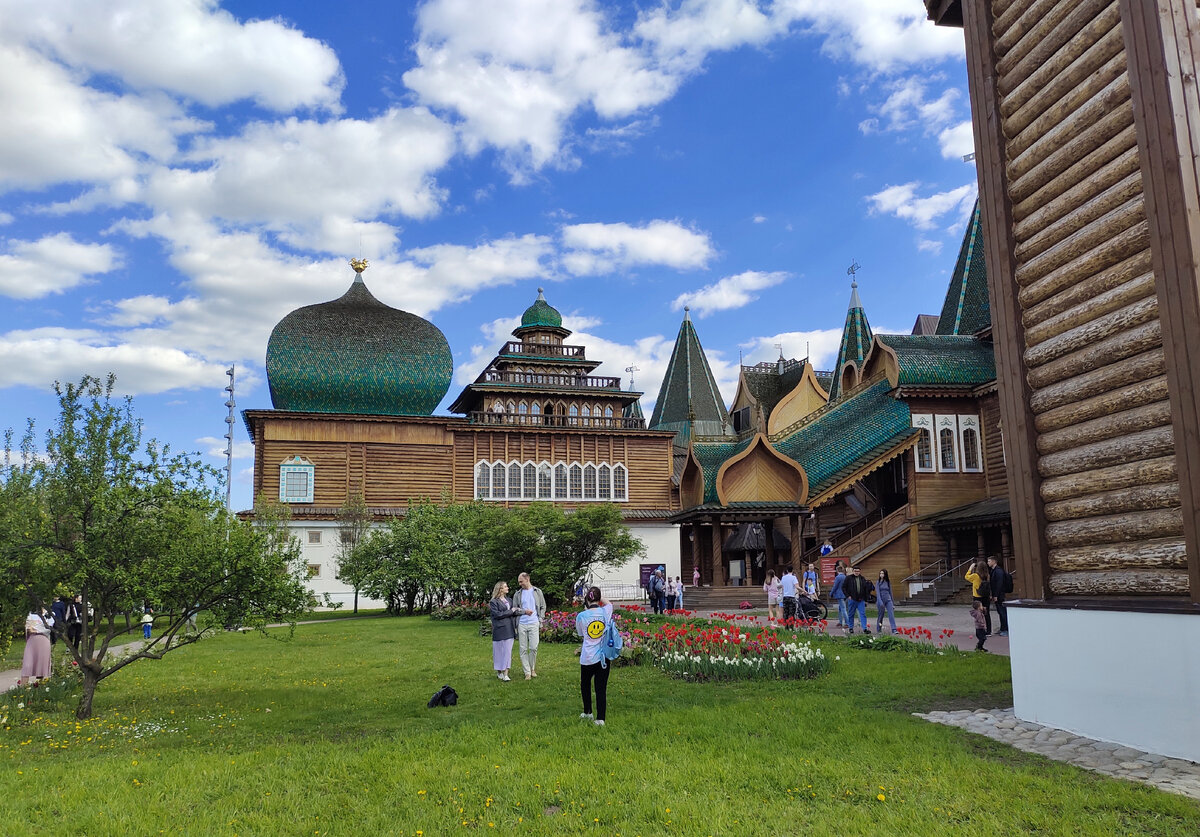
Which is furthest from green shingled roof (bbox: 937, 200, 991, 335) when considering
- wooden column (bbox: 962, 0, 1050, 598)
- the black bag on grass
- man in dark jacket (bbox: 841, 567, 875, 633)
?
the black bag on grass

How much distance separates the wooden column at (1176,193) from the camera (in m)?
6.88

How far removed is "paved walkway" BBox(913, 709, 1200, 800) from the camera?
6.38m

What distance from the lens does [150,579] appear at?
9.97 meters

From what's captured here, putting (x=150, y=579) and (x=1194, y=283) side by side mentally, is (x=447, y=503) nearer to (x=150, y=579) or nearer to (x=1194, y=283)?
(x=150, y=579)

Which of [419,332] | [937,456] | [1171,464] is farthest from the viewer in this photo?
[419,332]

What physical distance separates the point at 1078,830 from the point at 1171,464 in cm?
347

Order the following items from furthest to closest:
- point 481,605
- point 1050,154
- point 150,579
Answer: point 481,605, point 150,579, point 1050,154

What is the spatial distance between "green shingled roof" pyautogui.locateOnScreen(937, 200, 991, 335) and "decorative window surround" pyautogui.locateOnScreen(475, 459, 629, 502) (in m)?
16.3

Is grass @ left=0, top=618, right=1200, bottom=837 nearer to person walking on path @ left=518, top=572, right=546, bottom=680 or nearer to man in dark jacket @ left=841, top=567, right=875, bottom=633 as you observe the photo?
person walking on path @ left=518, top=572, right=546, bottom=680

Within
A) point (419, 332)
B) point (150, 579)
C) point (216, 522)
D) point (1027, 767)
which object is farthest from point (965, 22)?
point (419, 332)

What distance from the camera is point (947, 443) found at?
31.3 meters

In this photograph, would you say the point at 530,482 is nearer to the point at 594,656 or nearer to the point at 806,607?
the point at 806,607

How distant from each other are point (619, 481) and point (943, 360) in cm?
1620

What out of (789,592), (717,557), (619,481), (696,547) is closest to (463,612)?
(717,557)
